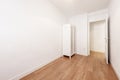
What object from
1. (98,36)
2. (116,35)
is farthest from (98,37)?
(116,35)

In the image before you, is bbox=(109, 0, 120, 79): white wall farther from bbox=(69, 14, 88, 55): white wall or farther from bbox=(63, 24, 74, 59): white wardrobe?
bbox=(63, 24, 74, 59): white wardrobe

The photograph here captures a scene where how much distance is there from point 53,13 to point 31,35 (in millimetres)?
1542

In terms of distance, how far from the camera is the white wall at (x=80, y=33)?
140 inches

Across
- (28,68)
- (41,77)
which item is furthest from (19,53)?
(41,77)

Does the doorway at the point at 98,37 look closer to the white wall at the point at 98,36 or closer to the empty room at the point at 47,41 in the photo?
the white wall at the point at 98,36

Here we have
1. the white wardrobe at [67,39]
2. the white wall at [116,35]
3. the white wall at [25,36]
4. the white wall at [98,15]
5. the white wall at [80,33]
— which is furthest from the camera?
the white wall at [80,33]

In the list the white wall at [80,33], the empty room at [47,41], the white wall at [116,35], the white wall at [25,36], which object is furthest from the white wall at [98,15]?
the white wall at [25,36]

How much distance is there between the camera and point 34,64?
2.17 metres

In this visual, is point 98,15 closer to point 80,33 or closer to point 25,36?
point 80,33

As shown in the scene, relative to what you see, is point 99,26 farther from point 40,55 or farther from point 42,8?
point 40,55

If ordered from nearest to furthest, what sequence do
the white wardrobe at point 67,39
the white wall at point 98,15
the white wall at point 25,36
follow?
the white wall at point 25,36, the white wall at point 98,15, the white wardrobe at point 67,39

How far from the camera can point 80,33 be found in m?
3.72

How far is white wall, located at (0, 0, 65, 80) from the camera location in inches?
60.5

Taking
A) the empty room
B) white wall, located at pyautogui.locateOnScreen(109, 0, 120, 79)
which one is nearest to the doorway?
the empty room
